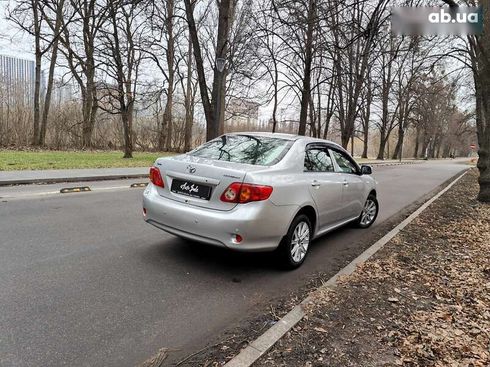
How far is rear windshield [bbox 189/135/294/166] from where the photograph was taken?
446cm

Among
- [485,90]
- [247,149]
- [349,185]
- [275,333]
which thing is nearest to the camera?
[275,333]

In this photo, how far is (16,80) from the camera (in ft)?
97.2

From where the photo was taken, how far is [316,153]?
5.18 meters

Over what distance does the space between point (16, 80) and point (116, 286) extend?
33.0m

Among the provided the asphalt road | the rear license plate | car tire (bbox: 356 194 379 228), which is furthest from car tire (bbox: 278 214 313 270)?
car tire (bbox: 356 194 379 228)

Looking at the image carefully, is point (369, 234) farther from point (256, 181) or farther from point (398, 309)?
point (256, 181)

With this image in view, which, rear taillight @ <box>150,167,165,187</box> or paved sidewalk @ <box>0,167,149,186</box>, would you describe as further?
paved sidewalk @ <box>0,167,149,186</box>

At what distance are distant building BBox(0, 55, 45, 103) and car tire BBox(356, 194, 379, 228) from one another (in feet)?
99.2

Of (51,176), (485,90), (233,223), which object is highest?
(485,90)

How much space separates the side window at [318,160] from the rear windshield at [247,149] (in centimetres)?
34

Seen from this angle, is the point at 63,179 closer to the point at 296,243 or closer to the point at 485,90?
the point at 296,243

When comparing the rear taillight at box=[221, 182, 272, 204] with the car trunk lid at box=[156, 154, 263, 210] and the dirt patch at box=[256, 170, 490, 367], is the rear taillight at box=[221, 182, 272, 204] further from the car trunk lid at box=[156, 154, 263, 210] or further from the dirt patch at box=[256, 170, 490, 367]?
the dirt patch at box=[256, 170, 490, 367]

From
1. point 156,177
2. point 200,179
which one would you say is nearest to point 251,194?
point 200,179

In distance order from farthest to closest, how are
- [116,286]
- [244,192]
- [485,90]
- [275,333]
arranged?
[485,90]
[244,192]
[116,286]
[275,333]
